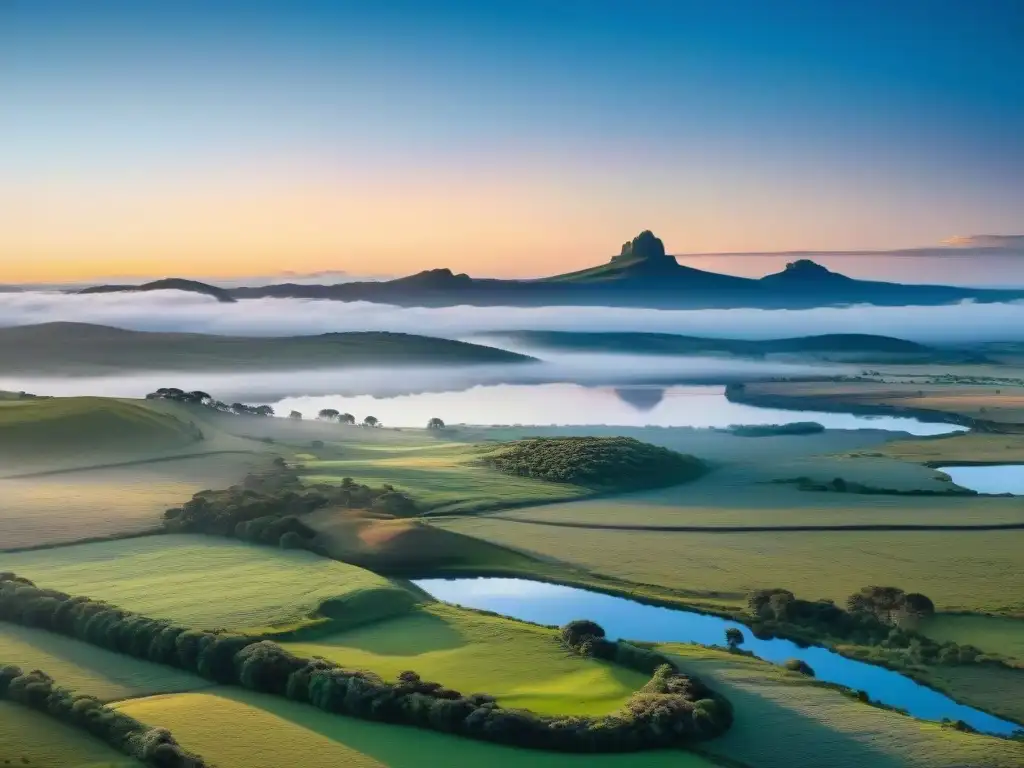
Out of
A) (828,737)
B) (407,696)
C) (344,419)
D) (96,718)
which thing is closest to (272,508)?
(407,696)

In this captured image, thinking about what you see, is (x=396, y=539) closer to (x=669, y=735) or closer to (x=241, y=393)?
(x=669, y=735)

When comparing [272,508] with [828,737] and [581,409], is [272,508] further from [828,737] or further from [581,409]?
[581,409]

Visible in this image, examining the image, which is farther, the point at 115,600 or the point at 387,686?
the point at 115,600

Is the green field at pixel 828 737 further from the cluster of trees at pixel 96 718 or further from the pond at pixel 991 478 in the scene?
the pond at pixel 991 478

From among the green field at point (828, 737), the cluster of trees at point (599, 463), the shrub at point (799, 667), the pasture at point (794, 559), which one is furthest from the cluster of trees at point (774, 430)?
the green field at point (828, 737)

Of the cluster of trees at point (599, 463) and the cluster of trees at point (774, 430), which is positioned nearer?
the cluster of trees at point (599, 463)

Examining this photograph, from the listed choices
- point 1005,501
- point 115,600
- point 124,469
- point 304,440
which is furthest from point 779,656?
point 304,440

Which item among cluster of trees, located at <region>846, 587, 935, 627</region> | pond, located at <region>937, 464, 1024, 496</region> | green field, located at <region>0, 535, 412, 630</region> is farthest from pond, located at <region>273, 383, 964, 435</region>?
green field, located at <region>0, 535, 412, 630</region>
